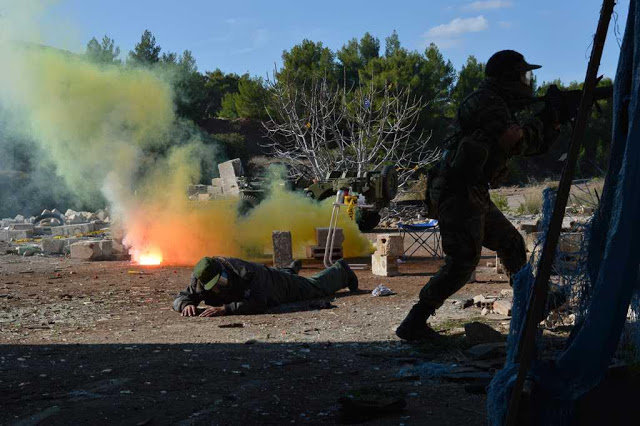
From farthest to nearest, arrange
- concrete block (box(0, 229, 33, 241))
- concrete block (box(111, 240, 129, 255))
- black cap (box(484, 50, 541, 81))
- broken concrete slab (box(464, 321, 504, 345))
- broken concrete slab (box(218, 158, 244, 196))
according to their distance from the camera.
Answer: concrete block (box(0, 229, 33, 241)) → broken concrete slab (box(218, 158, 244, 196)) → concrete block (box(111, 240, 129, 255)) → broken concrete slab (box(464, 321, 504, 345)) → black cap (box(484, 50, 541, 81))

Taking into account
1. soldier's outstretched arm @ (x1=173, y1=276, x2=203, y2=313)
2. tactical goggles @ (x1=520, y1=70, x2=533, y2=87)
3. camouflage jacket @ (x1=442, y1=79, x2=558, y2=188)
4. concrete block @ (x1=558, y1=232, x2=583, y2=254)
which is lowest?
soldier's outstretched arm @ (x1=173, y1=276, x2=203, y2=313)

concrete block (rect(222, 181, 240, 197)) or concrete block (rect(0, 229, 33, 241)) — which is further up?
concrete block (rect(222, 181, 240, 197))

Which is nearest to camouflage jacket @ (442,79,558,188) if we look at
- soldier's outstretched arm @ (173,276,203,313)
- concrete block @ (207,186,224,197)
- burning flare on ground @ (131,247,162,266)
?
soldier's outstretched arm @ (173,276,203,313)

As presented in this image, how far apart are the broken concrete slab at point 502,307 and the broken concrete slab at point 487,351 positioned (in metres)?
1.73

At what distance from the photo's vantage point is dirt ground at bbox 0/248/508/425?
14.2ft

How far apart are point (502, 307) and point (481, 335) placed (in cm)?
139

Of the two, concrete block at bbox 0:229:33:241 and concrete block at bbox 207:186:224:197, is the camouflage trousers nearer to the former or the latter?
concrete block at bbox 207:186:224:197

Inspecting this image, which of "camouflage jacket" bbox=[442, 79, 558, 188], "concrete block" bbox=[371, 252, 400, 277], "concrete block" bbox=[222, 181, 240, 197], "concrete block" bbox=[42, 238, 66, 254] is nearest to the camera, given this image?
"camouflage jacket" bbox=[442, 79, 558, 188]

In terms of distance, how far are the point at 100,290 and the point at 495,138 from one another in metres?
7.23

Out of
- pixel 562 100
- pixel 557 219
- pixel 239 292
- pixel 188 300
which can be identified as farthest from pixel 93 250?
pixel 557 219

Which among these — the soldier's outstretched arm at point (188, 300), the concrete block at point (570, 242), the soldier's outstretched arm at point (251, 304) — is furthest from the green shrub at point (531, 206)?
the concrete block at point (570, 242)

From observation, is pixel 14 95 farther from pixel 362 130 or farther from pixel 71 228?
pixel 362 130

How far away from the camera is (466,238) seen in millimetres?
5543

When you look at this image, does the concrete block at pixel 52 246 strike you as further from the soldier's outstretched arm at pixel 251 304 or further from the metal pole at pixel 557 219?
the metal pole at pixel 557 219
